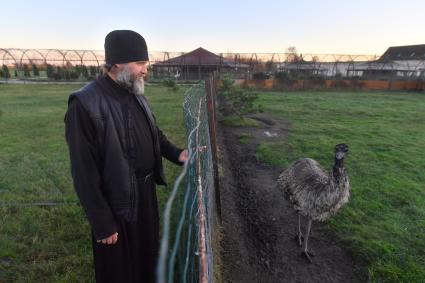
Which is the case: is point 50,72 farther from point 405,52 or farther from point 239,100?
point 405,52

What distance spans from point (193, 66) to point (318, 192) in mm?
30132

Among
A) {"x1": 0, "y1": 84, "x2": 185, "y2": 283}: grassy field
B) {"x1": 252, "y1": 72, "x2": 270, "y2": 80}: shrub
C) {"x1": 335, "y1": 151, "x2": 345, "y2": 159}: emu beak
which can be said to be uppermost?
{"x1": 252, "y1": 72, "x2": 270, "y2": 80}: shrub

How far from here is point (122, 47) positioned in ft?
6.89

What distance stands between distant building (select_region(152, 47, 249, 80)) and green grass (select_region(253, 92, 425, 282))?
18.1 m

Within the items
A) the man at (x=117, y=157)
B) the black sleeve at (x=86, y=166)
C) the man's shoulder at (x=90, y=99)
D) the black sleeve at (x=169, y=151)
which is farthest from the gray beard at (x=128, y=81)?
the black sleeve at (x=169, y=151)

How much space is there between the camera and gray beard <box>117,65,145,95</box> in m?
2.14

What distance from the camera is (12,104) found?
14.5 metres

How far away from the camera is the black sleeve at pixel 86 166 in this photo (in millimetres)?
1929

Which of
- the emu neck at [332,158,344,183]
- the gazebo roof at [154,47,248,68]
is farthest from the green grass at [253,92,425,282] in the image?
the gazebo roof at [154,47,248,68]

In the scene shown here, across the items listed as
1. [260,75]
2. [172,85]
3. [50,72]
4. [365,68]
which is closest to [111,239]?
[172,85]

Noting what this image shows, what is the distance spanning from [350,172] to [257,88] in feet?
55.9

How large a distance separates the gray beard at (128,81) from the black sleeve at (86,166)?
1.02 feet

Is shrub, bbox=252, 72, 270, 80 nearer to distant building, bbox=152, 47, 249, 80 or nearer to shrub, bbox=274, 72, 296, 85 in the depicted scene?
distant building, bbox=152, 47, 249, 80

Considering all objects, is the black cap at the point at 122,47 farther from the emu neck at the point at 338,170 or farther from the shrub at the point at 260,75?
the shrub at the point at 260,75
